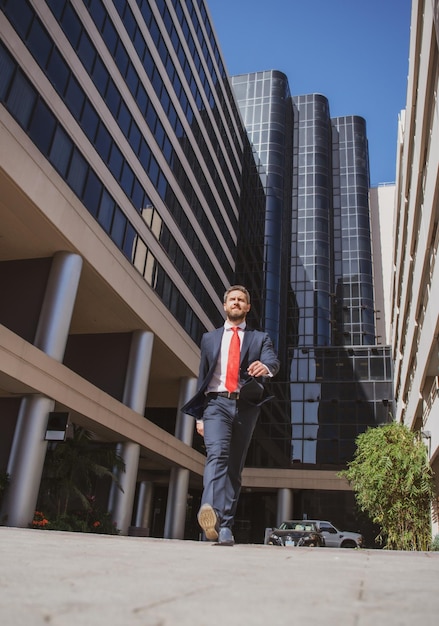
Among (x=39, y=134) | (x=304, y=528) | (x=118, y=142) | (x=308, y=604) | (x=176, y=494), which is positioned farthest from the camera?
(x=176, y=494)

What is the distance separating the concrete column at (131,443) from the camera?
2053 cm

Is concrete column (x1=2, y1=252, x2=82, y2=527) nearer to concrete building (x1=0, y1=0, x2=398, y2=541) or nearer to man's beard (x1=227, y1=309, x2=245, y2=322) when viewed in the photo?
concrete building (x1=0, y1=0, x2=398, y2=541)

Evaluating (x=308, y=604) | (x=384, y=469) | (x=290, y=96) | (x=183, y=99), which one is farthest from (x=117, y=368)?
(x=290, y=96)

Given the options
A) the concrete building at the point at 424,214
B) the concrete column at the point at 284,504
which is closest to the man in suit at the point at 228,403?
the concrete building at the point at 424,214

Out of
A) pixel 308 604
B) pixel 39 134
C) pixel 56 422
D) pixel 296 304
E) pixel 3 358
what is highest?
pixel 296 304

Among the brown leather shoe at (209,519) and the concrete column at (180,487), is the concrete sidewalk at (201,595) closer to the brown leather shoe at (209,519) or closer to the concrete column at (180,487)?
the brown leather shoe at (209,519)

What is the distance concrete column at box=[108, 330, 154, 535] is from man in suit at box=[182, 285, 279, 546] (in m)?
16.7

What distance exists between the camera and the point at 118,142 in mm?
22438

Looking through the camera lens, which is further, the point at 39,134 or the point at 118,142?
the point at 118,142

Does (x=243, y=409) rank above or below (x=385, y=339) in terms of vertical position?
below

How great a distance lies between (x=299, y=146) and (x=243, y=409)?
61.0 meters

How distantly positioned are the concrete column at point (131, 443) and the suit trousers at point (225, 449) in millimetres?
16612

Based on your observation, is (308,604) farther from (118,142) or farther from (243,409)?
(118,142)

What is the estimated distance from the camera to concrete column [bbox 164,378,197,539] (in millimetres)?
26484
